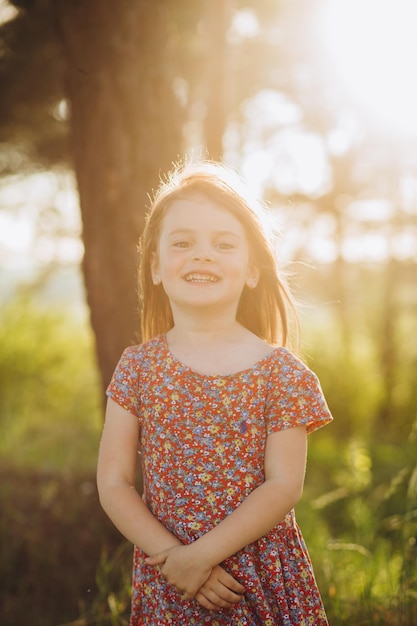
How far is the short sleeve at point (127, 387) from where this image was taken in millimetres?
1837

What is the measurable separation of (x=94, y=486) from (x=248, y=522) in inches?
107

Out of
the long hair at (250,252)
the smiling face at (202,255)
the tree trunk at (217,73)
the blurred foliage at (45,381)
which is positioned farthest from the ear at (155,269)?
the blurred foliage at (45,381)

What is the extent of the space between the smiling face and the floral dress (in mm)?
216

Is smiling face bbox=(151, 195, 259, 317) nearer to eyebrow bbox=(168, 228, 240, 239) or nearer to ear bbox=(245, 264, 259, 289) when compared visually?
eyebrow bbox=(168, 228, 240, 239)

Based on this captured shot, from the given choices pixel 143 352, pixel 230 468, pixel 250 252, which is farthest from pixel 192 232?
pixel 230 468

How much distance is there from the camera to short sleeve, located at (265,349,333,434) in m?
1.72

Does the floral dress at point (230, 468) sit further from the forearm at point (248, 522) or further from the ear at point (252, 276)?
the ear at point (252, 276)

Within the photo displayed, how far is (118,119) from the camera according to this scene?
9.77ft

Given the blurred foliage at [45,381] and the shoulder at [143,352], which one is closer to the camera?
the shoulder at [143,352]

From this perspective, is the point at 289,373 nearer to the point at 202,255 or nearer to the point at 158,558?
the point at 202,255

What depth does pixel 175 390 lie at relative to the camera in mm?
1792

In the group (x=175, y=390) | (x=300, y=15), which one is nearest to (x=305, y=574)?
(x=175, y=390)

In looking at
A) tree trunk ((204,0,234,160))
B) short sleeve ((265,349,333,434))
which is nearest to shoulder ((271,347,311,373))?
short sleeve ((265,349,333,434))

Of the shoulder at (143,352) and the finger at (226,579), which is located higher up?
the shoulder at (143,352)
